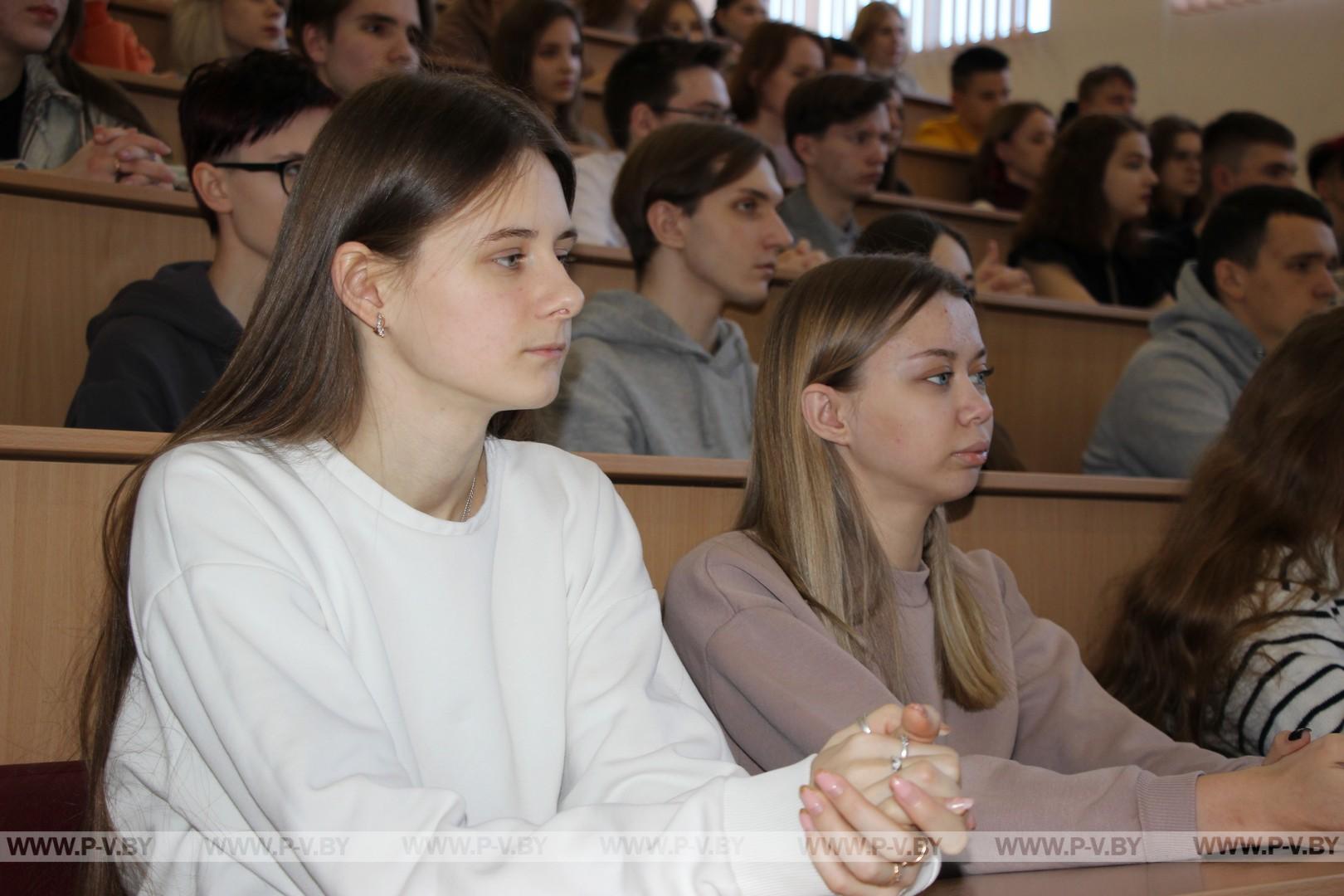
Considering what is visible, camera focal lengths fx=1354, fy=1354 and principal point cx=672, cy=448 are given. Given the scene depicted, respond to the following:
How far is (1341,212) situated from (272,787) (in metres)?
4.31

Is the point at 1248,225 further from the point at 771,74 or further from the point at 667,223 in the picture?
the point at 771,74

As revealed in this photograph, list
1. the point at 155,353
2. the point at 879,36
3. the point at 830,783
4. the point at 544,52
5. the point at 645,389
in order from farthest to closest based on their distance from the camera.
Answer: the point at 879,36 → the point at 544,52 → the point at 645,389 → the point at 155,353 → the point at 830,783

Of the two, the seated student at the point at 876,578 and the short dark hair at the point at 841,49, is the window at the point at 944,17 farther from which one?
the seated student at the point at 876,578

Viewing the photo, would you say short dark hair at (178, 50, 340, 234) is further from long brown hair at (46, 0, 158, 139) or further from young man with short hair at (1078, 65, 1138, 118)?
young man with short hair at (1078, 65, 1138, 118)

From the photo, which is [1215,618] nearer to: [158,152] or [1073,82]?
[158,152]

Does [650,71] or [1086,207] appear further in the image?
[1086,207]

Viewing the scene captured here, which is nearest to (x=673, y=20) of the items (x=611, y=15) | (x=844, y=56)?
(x=844, y=56)

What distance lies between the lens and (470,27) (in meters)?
4.03

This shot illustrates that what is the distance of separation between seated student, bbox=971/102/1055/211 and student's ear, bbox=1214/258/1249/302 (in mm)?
1879

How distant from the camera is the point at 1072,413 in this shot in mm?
3049

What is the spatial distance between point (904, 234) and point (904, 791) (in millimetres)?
1848

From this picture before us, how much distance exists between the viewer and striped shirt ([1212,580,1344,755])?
4.96 ft

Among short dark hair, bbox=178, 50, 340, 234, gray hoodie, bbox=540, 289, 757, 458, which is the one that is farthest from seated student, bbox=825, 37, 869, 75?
short dark hair, bbox=178, 50, 340, 234

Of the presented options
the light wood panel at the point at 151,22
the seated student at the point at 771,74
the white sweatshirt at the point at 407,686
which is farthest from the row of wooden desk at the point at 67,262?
the light wood panel at the point at 151,22
